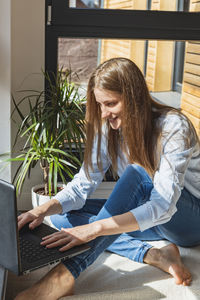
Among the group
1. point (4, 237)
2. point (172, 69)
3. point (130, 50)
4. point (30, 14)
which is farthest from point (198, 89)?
point (4, 237)

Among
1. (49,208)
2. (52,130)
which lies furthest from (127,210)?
(52,130)

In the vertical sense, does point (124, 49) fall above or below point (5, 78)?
above

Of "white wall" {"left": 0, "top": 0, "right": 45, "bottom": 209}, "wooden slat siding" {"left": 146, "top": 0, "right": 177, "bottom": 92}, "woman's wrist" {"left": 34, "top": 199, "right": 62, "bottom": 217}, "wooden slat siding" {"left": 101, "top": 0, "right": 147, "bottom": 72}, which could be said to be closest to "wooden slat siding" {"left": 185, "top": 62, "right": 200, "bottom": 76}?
"wooden slat siding" {"left": 146, "top": 0, "right": 177, "bottom": 92}

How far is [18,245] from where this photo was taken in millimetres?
1641

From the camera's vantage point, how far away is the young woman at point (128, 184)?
76.5 inches

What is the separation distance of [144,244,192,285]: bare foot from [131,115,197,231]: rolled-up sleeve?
0.30m

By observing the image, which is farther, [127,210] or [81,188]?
[81,188]

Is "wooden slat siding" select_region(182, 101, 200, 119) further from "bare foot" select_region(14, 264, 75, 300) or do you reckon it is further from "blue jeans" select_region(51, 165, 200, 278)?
"bare foot" select_region(14, 264, 75, 300)

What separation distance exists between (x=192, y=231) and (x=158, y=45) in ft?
4.54

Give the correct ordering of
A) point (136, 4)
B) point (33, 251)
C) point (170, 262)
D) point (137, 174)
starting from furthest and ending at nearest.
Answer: point (136, 4)
point (170, 262)
point (137, 174)
point (33, 251)

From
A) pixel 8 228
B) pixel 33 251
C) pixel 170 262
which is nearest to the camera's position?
pixel 8 228

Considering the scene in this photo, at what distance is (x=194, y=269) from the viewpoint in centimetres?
234

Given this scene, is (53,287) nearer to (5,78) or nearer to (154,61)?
(5,78)

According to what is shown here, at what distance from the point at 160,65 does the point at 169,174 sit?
1408 mm
